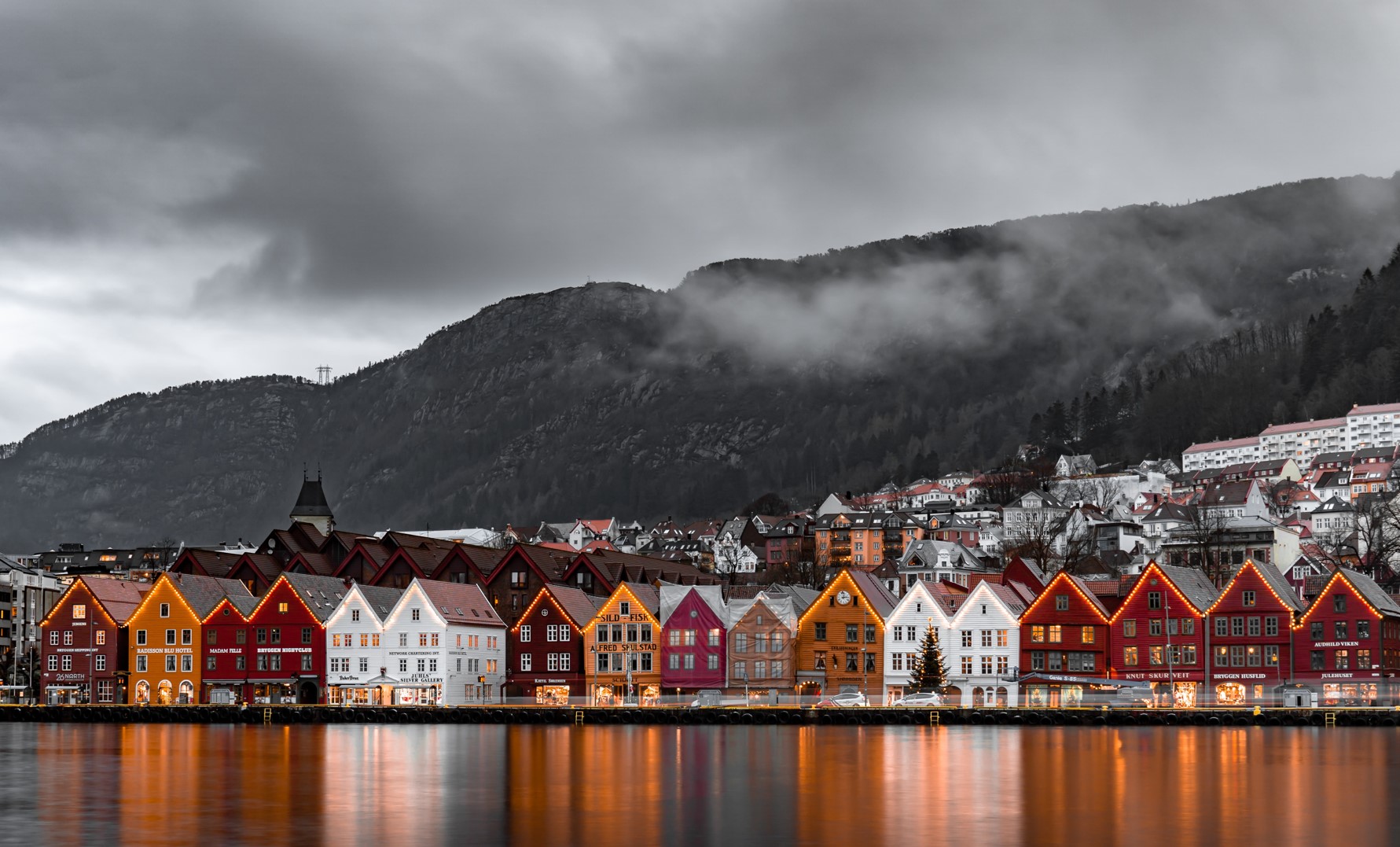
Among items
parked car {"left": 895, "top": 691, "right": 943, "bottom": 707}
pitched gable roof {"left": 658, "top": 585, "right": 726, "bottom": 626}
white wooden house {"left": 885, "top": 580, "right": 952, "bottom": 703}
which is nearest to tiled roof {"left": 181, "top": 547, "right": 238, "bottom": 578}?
pitched gable roof {"left": 658, "top": 585, "right": 726, "bottom": 626}

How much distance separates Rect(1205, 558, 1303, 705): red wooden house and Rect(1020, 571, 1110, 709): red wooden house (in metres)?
7.13

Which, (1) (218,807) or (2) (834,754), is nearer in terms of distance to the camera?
(1) (218,807)

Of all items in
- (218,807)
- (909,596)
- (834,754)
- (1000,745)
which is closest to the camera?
(218,807)

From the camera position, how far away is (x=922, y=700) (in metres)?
110

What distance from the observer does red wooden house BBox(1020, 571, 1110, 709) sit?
118125mm

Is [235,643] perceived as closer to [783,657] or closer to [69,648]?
[69,648]

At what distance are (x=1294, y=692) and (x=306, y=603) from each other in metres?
67.8

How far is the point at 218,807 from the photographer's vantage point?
53.1 metres

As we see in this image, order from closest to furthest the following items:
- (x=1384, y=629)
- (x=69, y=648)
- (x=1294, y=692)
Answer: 1. (x=1294, y=692)
2. (x=1384, y=629)
3. (x=69, y=648)

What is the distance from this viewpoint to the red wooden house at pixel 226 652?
127125mm

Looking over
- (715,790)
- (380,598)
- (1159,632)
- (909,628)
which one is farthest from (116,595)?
(715,790)

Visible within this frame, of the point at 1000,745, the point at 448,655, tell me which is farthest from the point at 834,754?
the point at 448,655

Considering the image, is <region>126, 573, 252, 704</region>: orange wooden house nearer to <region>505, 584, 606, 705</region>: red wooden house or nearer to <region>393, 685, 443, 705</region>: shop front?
<region>393, 685, 443, 705</region>: shop front

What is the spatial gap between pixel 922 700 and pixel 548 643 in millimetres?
31207
